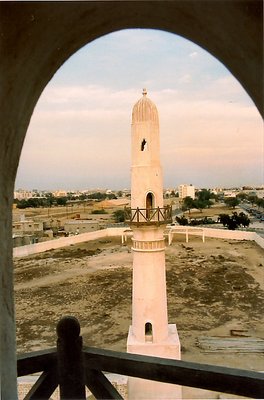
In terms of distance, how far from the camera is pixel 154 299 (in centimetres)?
750

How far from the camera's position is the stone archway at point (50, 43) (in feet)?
4.43

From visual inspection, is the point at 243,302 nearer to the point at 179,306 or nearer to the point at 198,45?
the point at 179,306

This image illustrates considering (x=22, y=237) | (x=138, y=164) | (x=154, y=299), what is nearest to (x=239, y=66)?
(x=138, y=164)

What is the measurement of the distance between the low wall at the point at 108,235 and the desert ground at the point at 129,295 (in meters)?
0.64

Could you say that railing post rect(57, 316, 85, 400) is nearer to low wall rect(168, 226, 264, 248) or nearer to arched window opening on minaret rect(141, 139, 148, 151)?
arched window opening on minaret rect(141, 139, 148, 151)

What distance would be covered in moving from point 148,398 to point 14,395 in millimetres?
6115

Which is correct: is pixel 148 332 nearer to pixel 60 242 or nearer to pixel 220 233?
pixel 60 242

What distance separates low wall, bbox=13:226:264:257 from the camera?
1071 inches

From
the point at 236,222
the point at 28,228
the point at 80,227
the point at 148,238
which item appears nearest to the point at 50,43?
the point at 148,238

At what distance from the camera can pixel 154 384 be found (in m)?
7.00

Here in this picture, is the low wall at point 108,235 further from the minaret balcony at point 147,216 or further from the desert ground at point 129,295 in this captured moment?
the minaret balcony at point 147,216

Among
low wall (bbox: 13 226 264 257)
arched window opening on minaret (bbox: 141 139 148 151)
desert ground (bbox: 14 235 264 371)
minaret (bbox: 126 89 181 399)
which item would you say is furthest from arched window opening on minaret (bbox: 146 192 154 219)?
low wall (bbox: 13 226 264 257)

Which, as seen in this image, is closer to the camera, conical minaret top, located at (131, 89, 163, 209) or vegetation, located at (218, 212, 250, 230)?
conical minaret top, located at (131, 89, 163, 209)

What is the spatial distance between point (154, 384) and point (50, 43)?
21.5 feet
